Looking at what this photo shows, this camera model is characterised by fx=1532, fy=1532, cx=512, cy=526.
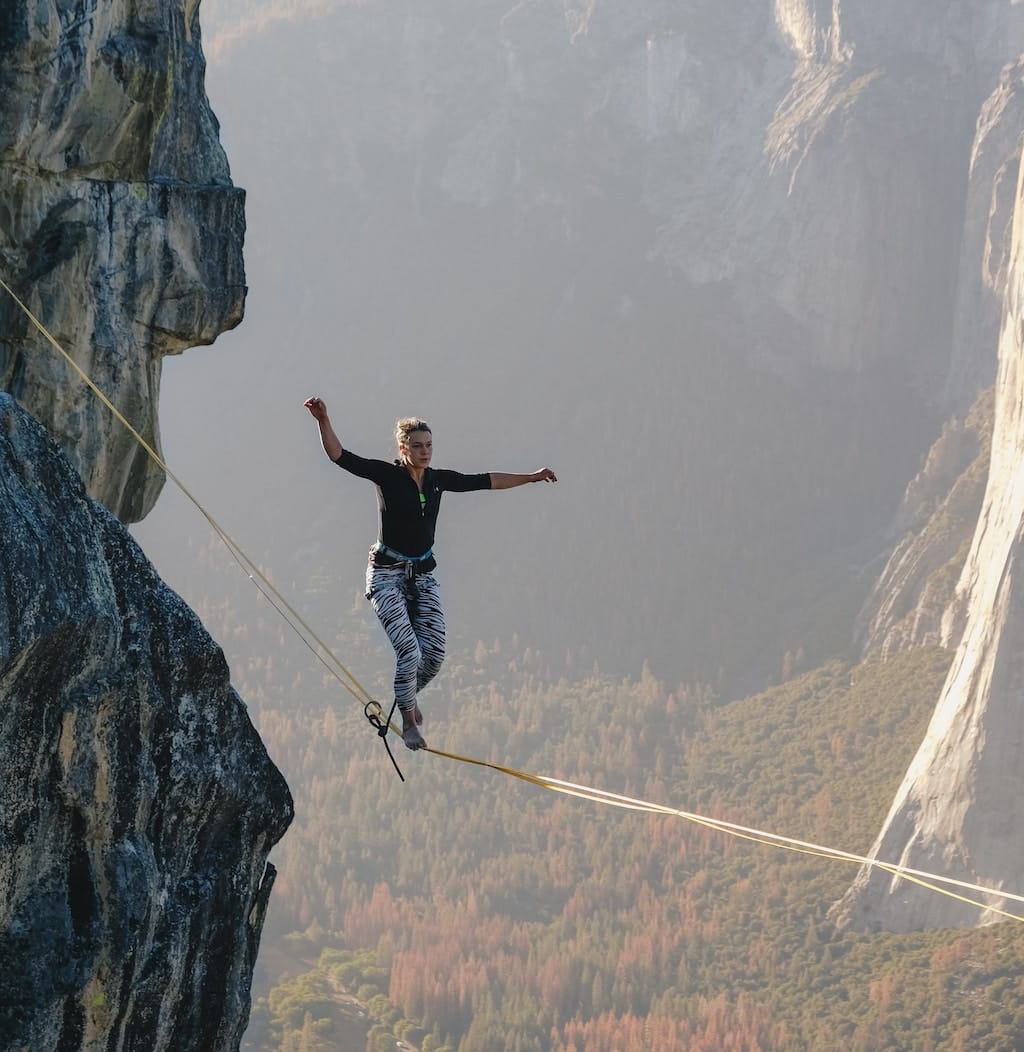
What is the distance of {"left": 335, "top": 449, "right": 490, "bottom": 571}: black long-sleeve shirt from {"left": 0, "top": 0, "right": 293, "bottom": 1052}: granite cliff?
76.4 inches

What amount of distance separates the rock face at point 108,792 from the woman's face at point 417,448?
7.28 ft

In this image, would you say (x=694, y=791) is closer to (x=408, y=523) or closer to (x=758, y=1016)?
(x=758, y=1016)

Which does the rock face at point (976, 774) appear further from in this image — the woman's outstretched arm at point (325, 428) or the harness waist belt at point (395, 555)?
the woman's outstretched arm at point (325, 428)

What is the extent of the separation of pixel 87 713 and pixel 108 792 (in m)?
0.56

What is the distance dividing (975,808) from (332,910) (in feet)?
151

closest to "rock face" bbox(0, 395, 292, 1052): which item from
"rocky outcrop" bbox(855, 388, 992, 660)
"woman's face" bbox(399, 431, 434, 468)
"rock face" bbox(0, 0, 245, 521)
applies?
"woman's face" bbox(399, 431, 434, 468)

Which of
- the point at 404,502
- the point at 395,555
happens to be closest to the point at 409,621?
the point at 395,555

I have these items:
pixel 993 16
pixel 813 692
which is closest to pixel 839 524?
pixel 813 692

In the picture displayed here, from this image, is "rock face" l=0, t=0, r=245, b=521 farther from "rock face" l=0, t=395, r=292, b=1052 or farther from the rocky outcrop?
the rocky outcrop

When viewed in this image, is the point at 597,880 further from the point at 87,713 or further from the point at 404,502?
the point at 87,713

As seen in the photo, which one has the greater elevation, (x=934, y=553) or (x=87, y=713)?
(x=934, y=553)

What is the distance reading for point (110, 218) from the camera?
50.4 ft

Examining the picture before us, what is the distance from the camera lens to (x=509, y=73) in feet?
544

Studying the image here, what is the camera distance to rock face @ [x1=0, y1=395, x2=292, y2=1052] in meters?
8.57
